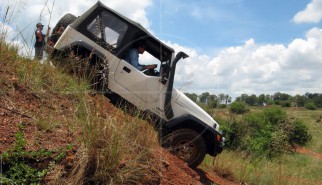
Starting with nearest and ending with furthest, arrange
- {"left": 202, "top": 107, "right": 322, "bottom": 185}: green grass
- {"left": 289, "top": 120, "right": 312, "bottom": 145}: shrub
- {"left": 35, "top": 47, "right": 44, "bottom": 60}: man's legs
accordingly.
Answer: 1. {"left": 35, "top": 47, "right": 44, "bottom": 60}: man's legs
2. {"left": 202, "top": 107, "right": 322, "bottom": 185}: green grass
3. {"left": 289, "top": 120, "right": 312, "bottom": 145}: shrub

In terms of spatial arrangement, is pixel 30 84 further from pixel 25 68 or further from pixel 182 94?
pixel 182 94

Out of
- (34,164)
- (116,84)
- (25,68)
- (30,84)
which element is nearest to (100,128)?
(34,164)

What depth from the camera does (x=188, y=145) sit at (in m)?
6.80

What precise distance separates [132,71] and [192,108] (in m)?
1.42

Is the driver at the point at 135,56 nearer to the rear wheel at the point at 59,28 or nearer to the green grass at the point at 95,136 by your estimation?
the rear wheel at the point at 59,28

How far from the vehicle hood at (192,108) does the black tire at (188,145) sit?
1.78ft

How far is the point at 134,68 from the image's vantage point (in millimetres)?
6789

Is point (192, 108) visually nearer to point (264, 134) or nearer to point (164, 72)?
point (164, 72)

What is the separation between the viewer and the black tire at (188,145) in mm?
6676

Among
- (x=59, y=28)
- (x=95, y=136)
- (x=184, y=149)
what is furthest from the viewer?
(x=59, y=28)

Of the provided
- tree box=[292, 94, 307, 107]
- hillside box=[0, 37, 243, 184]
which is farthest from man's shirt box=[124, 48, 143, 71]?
tree box=[292, 94, 307, 107]

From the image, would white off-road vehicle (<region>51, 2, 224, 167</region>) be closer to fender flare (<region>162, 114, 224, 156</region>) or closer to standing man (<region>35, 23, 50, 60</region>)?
fender flare (<region>162, 114, 224, 156</region>)

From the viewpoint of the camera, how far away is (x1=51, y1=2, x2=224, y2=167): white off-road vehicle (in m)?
6.72

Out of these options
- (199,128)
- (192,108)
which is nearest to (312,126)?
(192,108)
